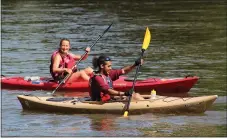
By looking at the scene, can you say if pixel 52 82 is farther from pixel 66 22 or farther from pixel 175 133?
pixel 66 22

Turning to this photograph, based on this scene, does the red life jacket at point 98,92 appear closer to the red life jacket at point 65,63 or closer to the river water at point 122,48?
the river water at point 122,48

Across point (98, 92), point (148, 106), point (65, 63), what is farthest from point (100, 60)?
point (65, 63)

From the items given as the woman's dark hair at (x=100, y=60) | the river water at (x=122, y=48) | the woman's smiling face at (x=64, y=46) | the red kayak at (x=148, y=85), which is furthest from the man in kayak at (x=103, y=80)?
the woman's smiling face at (x=64, y=46)

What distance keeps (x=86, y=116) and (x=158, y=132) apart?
1494mm

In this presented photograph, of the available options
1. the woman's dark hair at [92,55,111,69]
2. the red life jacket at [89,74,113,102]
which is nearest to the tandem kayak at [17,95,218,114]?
the red life jacket at [89,74,113,102]

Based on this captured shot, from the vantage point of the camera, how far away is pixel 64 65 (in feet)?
40.5

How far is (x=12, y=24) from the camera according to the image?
899 inches

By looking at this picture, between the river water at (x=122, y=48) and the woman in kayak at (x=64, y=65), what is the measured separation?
47 centimetres

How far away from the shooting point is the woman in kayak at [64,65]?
12172 mm

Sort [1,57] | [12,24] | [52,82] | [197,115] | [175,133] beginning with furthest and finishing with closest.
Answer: [12,24]
[1,57]
[52,82]
[197,115]
[175,133]

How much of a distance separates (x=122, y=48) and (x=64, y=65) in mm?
5081

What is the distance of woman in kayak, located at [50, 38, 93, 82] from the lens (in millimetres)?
12172

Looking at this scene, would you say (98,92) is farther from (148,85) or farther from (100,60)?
(148,85)

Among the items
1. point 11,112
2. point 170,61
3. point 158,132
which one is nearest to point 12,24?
point 170,61
